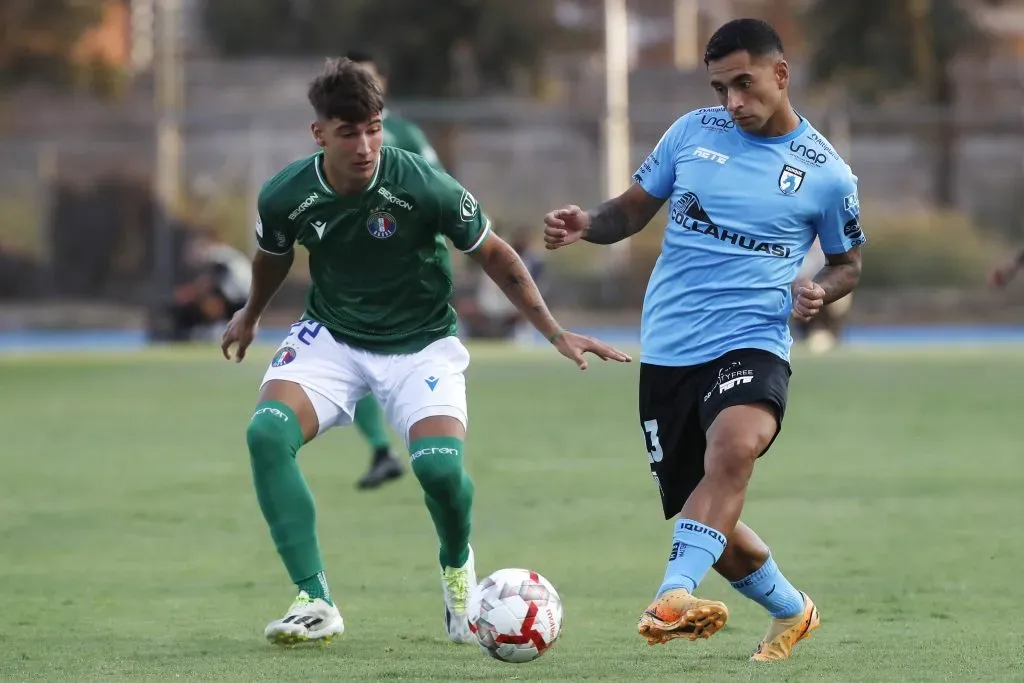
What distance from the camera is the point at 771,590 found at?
605cm

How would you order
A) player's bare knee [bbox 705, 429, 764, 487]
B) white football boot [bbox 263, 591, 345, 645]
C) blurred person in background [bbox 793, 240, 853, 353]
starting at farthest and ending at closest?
blurred person in background [bbox 793, 240, 853, 353] → white football boot [bbox 263, 591, 345, 645] → player's bare knee [bbox 705, 429, 764, 487]

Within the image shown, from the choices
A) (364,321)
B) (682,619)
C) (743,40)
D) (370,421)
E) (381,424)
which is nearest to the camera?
(682,619)

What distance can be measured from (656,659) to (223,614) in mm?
1879

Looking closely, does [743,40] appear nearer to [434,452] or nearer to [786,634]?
[434,452]

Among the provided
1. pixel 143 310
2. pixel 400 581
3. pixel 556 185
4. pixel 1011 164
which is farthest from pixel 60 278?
pixel 400 581

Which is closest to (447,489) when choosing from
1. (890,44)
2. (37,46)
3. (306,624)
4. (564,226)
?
(306,624)

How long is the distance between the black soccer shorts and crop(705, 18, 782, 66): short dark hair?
941 mm

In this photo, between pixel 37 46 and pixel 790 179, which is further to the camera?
pixel 37 46

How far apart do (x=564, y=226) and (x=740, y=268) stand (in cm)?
60

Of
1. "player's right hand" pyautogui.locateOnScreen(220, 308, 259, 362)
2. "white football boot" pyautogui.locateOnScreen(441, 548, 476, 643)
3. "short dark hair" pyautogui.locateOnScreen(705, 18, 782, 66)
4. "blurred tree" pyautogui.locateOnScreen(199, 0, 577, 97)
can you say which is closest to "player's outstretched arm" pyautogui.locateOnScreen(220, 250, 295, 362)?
"player's right hand" pyautogui.locateOnScreen(220, 308, 259, 362)

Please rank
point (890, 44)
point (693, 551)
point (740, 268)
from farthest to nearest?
point (890, 44) < point (740, 268) < point (693, 551)

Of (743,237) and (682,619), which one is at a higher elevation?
(743,237)

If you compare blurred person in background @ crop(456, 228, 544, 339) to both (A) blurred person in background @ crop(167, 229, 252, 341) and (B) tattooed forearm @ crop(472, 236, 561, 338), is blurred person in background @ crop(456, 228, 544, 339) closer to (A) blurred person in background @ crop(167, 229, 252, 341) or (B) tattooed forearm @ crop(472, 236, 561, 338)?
(A) blurred person in background @ crop(167, 229, 252, 341)

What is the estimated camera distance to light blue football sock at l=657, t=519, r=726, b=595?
5.50m
